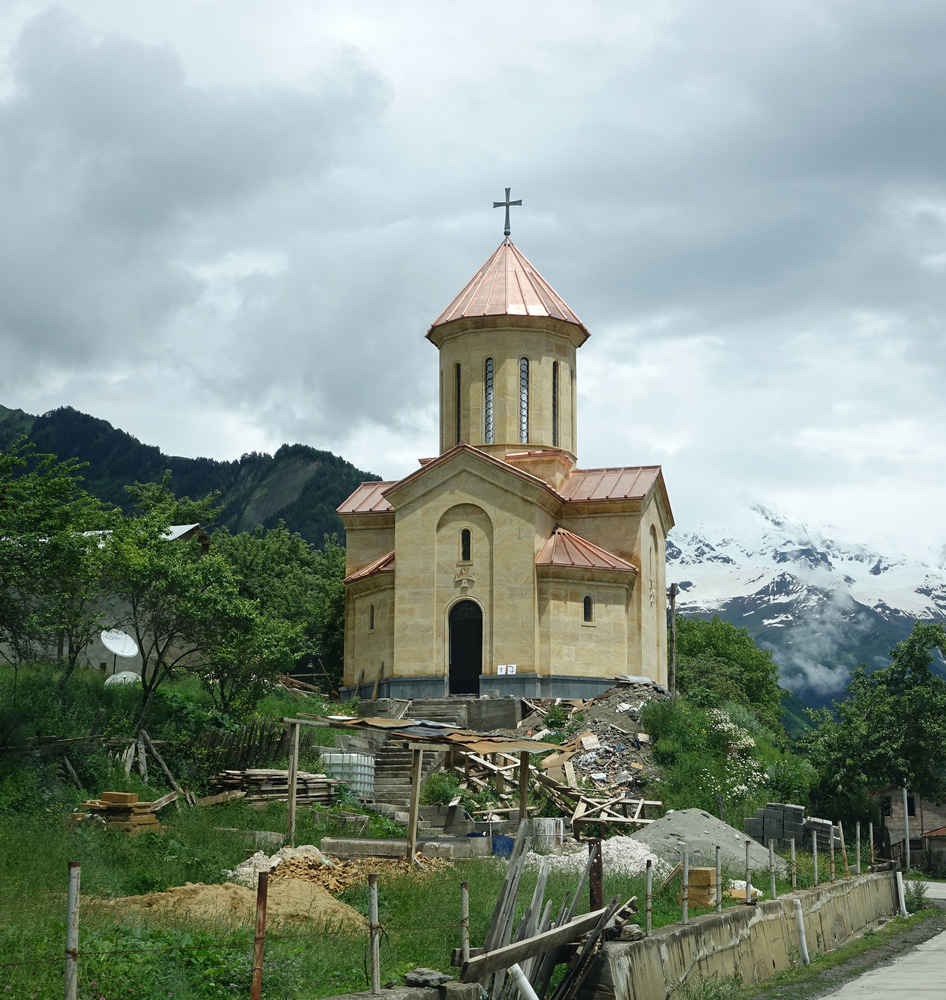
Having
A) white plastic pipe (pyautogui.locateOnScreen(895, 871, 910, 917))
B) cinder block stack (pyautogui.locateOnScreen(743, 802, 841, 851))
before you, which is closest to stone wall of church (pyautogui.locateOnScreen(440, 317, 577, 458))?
cinder block stack (pyautogui.locateOnScreen(743, 802, 841, 851))

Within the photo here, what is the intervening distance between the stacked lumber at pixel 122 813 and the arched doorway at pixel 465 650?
15.2 meters

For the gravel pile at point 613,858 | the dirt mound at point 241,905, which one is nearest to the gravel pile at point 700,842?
the gravel pile at point 613,858

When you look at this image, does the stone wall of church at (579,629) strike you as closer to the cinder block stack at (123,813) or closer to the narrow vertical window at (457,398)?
the narrow vertical window at (457,398)

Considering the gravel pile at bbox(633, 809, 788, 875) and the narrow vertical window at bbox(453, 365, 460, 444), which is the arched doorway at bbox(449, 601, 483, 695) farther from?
the gravel pile at bbox(633, 809, 788, 875)

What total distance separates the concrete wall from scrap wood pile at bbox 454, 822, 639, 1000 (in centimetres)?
30

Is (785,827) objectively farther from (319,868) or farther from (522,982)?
(522,982)

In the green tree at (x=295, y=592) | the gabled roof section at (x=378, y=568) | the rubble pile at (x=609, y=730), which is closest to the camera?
the rubble pile at (x=609, y=730)

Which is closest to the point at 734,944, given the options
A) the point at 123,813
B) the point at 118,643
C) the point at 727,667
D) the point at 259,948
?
the point at 259,948

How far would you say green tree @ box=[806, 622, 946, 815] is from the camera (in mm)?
35938

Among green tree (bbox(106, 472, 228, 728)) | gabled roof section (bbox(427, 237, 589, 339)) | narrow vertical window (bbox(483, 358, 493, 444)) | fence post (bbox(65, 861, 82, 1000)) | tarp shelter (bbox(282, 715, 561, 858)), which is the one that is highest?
gabled roof section (bbox(427, 237, 589, 339))

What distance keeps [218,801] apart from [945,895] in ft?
68.9

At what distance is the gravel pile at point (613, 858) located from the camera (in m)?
18.3

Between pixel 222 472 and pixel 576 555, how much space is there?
12368 centimetres

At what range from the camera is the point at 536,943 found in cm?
1095
